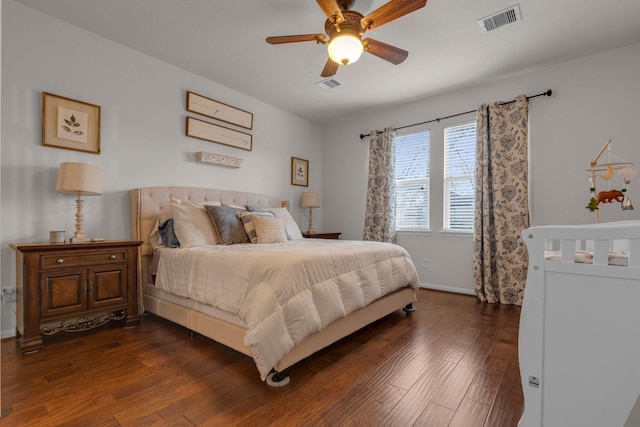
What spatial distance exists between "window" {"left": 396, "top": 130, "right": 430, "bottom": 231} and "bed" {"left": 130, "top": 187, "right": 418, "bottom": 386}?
1447mm

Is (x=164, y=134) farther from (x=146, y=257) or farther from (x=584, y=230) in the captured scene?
(x=584, y=230)

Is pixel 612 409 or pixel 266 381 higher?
pixel 612 409

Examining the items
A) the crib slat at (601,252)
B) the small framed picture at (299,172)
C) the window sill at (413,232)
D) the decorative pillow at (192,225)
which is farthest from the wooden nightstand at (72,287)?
the window sill at (413,232)

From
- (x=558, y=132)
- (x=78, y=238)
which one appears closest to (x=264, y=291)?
(x=78, y=238)

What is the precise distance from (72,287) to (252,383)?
1641 millimetres

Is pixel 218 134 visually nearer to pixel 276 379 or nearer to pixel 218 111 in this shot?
pixel 218 111

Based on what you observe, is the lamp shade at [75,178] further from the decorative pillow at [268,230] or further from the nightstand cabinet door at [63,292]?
the decorative pillow at [268,230]

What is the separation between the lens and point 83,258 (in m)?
2.29

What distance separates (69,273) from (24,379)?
0.76 m

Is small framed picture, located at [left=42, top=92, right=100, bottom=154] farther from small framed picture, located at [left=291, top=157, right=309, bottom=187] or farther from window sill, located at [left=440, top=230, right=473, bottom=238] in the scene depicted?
window sill, located at [left=440, top=230, right=473, bottom=238]

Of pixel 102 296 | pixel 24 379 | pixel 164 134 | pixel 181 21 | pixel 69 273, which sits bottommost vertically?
pixel 24 379

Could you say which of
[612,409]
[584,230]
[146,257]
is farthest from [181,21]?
[612,409]

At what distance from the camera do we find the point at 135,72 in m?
3.00

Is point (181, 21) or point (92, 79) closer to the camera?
point (181, 21)
